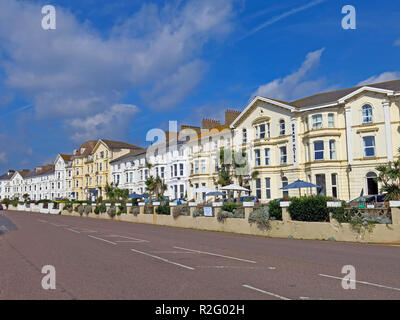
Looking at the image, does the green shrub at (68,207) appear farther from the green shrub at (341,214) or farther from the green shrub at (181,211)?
the green shrub at (341,214)

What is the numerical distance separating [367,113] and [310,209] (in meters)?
18.3

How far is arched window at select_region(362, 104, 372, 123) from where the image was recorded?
111 ft

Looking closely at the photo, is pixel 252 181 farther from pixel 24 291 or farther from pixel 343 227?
pixel 24 291

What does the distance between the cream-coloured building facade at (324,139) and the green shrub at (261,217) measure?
15.4m

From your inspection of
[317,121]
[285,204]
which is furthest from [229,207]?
[317,121]

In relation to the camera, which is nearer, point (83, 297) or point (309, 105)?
point (83, 297)

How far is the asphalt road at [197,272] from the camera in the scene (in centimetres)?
739

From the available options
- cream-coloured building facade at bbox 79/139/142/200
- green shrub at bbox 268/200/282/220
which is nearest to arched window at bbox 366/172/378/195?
green shrub at bbox 268/200/282/220

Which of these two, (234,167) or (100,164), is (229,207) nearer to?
(234,167)

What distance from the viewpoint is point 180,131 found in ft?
187

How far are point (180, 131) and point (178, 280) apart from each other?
48.9 meters

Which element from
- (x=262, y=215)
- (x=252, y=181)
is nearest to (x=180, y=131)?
(x=252, y=181)

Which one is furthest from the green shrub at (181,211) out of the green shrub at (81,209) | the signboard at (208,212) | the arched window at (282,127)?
the green shrub at (81,209)

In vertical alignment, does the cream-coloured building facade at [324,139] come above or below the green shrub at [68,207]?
above
